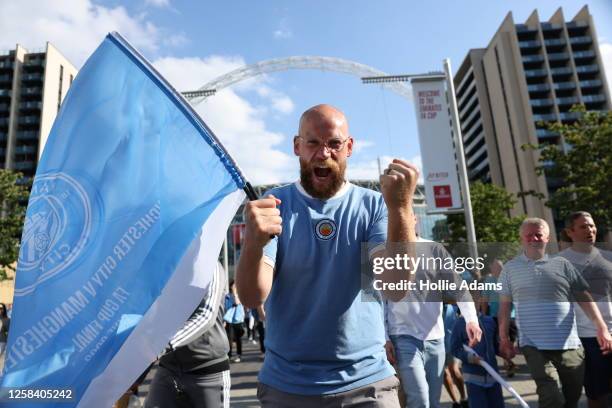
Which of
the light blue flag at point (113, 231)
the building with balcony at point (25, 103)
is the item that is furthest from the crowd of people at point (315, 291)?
the building with balcony at point (25, 103)

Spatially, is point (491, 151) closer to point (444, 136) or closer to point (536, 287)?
point (444, 136)

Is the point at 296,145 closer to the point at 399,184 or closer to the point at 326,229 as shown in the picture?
the point at 326,229

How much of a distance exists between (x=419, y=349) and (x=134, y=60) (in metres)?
Result: 3.61

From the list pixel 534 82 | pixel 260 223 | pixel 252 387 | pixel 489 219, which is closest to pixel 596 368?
pixel 260 223

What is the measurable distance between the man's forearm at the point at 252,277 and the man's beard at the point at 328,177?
478 mm

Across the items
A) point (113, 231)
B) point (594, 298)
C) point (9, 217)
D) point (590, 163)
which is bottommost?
point (594, 298)

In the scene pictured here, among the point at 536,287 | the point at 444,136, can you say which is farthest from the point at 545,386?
the point at 444,136

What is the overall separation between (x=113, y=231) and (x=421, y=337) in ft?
10.9

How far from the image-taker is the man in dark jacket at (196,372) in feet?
10.4

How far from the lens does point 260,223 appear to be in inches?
68.1

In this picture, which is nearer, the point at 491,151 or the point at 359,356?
the point at 359,356

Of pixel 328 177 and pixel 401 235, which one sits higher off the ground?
pixel 328 177

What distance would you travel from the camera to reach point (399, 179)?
71.8 inches

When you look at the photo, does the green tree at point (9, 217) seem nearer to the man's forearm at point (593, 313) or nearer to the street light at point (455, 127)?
the street light at point (455, 127)
